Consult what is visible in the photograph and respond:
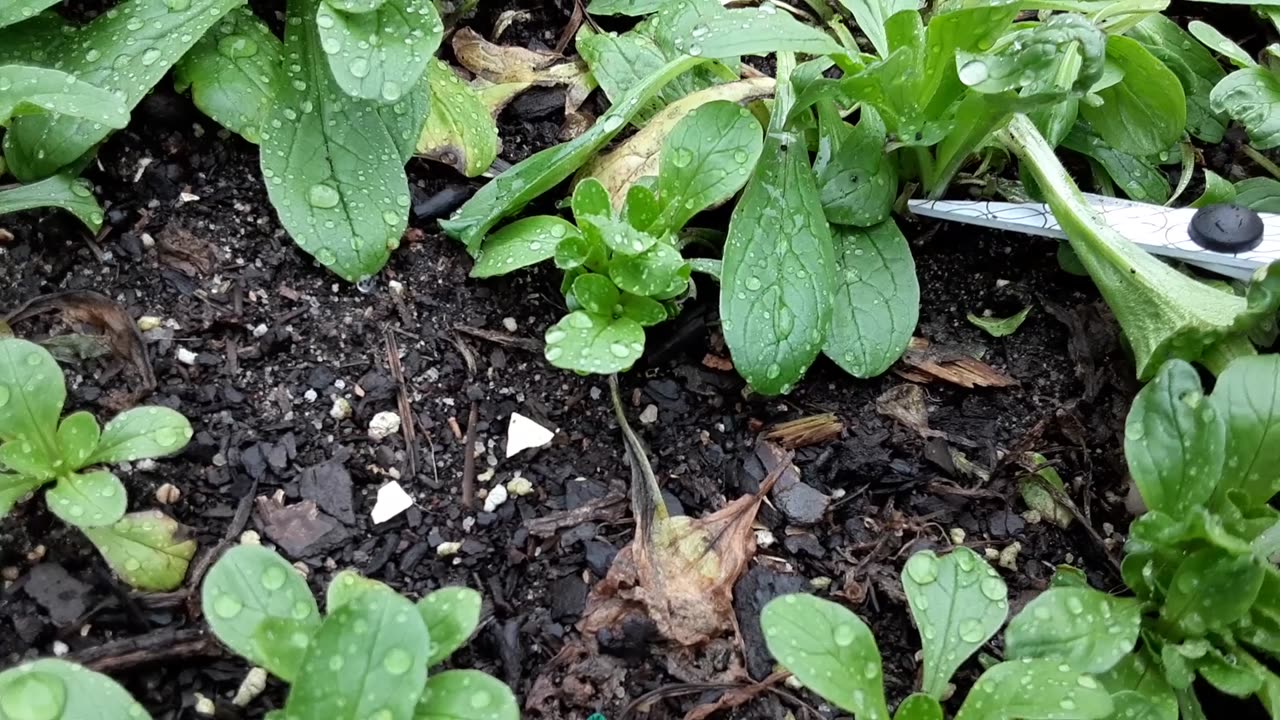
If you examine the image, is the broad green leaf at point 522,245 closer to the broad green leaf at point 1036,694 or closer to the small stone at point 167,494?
the small stone at point 167,494

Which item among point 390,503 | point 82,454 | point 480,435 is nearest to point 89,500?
point 82,454

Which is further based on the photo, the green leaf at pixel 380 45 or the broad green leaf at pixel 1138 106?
the broad green leaf at pixel 1138 106

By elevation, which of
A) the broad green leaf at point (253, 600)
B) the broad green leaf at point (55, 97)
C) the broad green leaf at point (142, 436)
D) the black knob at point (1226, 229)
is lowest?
the black knob at point (1226, 229)

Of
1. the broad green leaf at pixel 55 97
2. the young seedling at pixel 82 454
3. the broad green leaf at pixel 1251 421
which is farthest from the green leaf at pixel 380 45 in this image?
the broad green leaf at pixel 1251 421

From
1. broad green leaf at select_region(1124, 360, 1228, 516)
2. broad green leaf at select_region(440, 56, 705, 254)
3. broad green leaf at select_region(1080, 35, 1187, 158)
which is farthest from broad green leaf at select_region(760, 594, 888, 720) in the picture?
broad green leaf at select_region(1080, 35, 1187, 158)

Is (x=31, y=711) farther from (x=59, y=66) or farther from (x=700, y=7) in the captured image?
(x=700, y=7)

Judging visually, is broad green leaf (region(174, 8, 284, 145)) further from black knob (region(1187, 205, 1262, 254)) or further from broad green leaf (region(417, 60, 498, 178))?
black knob (region(1187, 205, 1262, 254))

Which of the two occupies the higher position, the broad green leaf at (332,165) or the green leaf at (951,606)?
the broad green leaf at (332,165)
